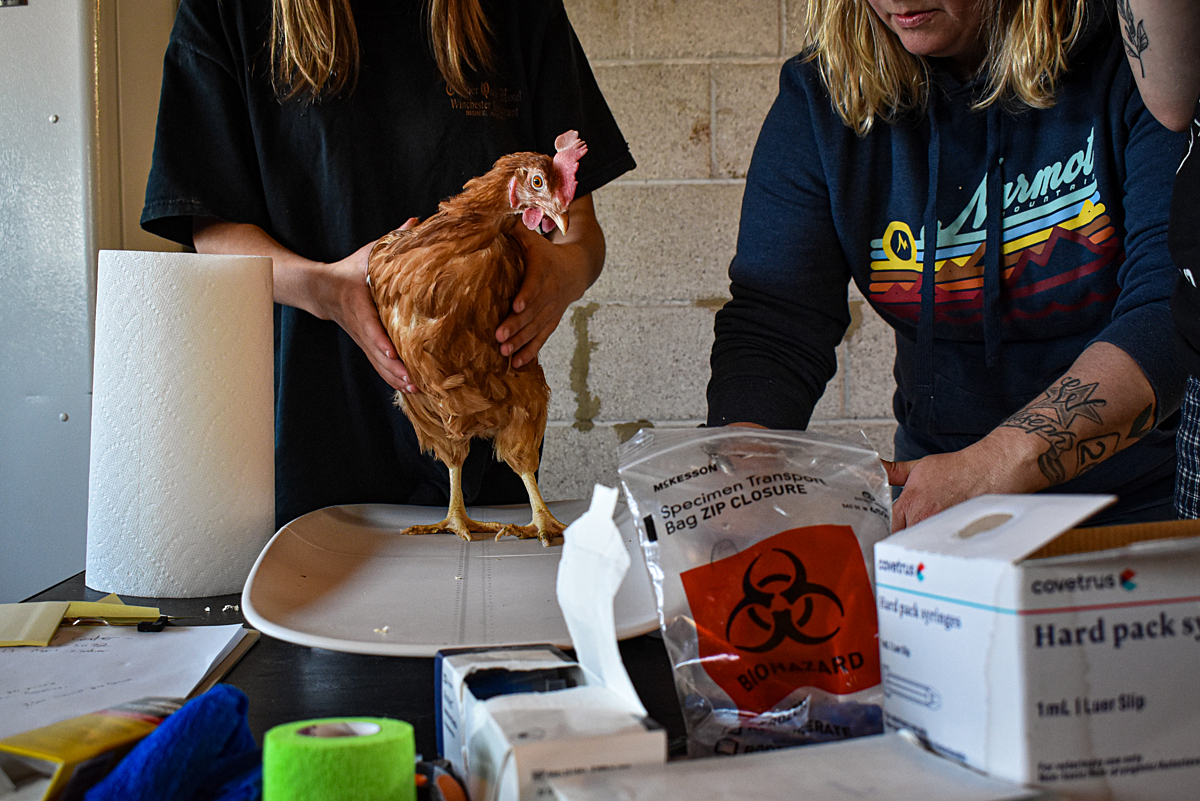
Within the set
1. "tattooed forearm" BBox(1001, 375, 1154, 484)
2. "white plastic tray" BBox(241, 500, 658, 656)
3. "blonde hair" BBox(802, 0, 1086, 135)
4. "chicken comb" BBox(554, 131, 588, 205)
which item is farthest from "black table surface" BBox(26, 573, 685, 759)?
"blonde hair" BBox(802, 0, 1086, 135)

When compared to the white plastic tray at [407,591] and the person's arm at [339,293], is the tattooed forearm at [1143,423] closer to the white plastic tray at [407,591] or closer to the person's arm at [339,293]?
the white plastic tray at [407,591]

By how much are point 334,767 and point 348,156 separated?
3.10ft

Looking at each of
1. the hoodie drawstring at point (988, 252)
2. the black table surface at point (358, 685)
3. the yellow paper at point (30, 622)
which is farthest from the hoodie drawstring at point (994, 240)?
the yellow paper at point (30, 622)

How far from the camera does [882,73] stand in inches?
38.2

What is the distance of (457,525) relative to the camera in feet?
3.20

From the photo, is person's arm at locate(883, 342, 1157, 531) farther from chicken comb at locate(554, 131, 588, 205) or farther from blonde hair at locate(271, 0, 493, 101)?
blonde hair at locate(271, 0, 493, 101)

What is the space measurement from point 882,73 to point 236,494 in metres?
0.84

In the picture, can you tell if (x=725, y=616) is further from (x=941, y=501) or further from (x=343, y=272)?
(x=343, y=272)

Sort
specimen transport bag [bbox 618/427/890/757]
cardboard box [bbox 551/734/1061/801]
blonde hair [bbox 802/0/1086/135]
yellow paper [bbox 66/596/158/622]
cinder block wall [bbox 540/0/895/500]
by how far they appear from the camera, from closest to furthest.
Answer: cardboard box [bbox 551/734/1061/801]
specimen transport bag [bbox 618/427/890/757]
yellow paper [bbox 66/596/158/622]
blonde hair [bbox 802/0/1086/135]
cinder block wall [bbox 540/0/895/500]

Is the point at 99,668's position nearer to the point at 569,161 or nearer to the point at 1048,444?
the point at 569,161

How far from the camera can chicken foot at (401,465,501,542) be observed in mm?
967

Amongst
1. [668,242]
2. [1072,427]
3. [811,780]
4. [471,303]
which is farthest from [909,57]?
[668,242]

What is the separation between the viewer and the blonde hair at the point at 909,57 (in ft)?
2.87

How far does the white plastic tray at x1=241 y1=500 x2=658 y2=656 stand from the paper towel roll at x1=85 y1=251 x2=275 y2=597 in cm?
7
